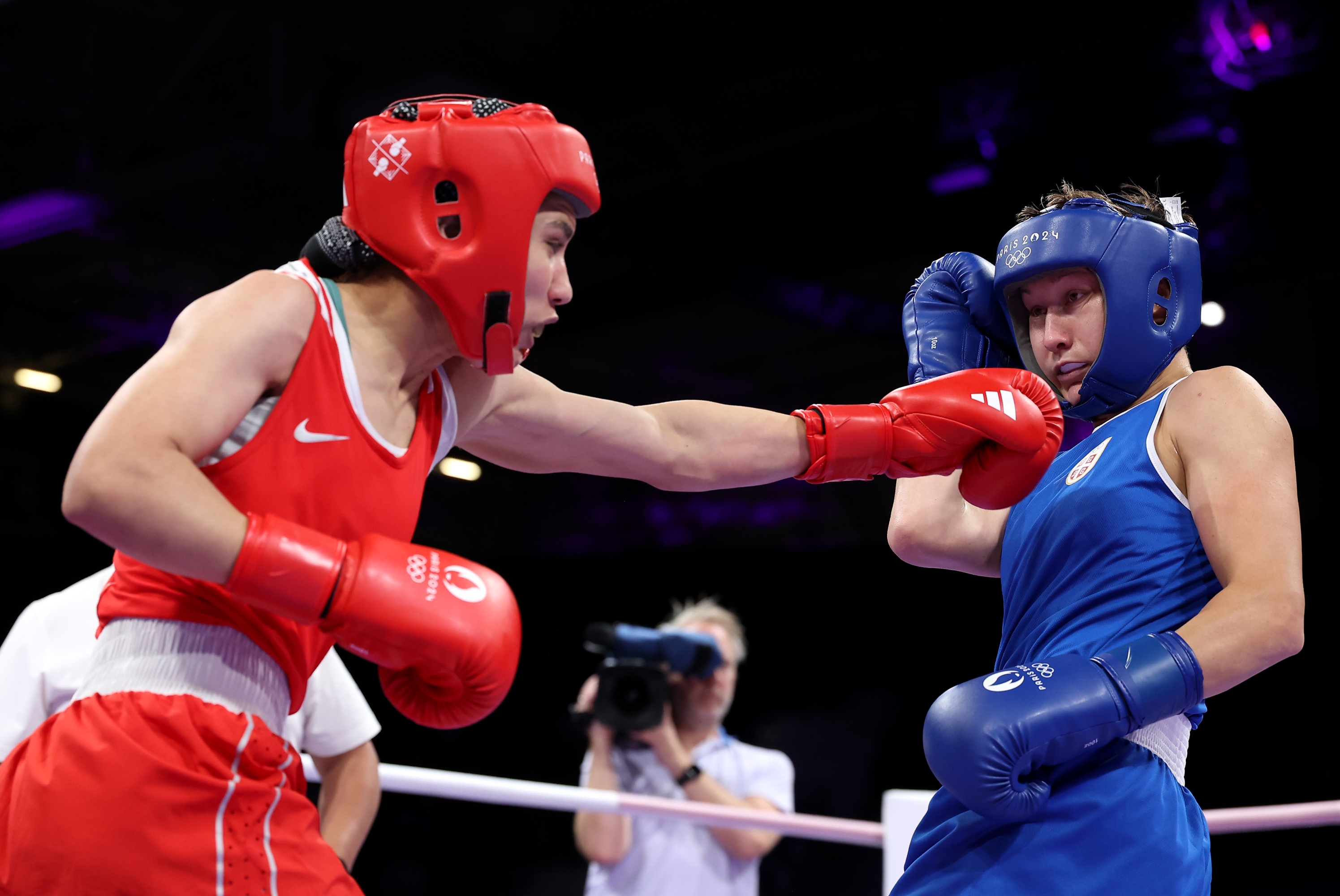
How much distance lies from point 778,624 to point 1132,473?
591 cm

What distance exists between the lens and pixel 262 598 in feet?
4.22

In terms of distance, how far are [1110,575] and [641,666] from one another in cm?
208

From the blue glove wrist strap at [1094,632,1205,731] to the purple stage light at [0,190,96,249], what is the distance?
6.19 metres

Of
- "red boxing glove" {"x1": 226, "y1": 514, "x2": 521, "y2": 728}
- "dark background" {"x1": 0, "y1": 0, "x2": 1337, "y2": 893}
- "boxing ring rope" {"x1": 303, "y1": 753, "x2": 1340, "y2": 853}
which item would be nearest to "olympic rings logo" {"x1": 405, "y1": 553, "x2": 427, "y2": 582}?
"red boxing glove" {"x1": 226, "y1": 514, "x2": 521, "y2": 728}

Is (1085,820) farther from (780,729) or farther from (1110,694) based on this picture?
(780,729)

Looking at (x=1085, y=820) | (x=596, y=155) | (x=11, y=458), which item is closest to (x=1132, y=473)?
(x=1085, y=820)

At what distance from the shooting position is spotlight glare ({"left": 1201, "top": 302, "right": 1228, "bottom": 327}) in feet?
18.7

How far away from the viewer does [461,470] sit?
8.45 metres

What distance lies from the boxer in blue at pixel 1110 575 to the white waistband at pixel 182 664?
82 cm

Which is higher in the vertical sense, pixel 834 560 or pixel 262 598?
pixel 262 598

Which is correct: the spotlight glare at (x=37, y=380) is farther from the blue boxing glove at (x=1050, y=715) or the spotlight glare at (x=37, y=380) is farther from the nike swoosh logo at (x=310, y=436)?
the blue boxing glove at (x=1050, y=715)

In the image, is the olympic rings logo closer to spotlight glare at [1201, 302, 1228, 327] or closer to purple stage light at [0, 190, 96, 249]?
spotlight glare at [1201, 302, 1228, 327]

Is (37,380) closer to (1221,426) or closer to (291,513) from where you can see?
(291,513)

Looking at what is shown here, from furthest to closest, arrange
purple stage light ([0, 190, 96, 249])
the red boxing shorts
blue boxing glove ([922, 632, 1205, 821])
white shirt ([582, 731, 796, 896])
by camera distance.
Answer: purple stage light ([0, 190, 96, 249]) → white shirt ([582, 731, 796, 896]) → blue boxing glove ([922, 632, 1205, 821]) → the red boxing shorts
